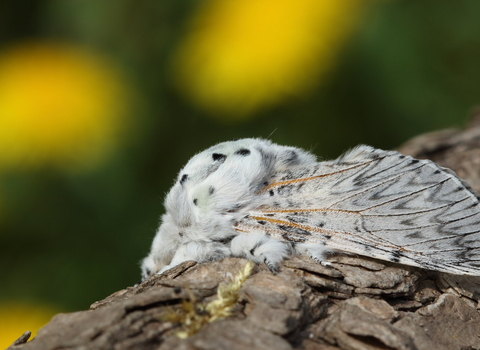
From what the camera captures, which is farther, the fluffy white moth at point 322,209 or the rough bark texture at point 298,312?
the fluffy white moth at point 322,209

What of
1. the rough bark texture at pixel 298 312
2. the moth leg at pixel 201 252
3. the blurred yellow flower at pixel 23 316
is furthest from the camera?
the blurred yellow flower at pixel 23 316

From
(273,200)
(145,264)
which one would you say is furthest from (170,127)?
(273,200)

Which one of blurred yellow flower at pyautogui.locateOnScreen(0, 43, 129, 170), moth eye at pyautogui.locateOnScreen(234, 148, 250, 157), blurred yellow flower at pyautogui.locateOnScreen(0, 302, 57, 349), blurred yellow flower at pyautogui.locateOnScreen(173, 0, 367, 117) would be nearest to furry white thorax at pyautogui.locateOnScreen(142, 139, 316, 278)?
moth eye at pyautogui.locateOnScreen(234, 148, 250, 157)

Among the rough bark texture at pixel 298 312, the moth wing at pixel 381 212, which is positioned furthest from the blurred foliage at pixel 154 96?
the rough bark texture at pixel 298 312

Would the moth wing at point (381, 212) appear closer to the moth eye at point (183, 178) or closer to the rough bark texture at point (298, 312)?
the rough bark texture at point (298, 312)

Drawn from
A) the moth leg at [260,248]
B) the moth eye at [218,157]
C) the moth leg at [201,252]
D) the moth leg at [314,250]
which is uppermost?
the moth eye at [218,157]

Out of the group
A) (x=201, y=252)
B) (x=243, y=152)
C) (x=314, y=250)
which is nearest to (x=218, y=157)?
(x=243, y=152)

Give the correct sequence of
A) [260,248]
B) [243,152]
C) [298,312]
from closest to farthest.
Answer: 1. [298,312]
2. [260,248]
3. [243,152]

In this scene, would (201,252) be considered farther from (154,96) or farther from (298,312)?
(154,96)
